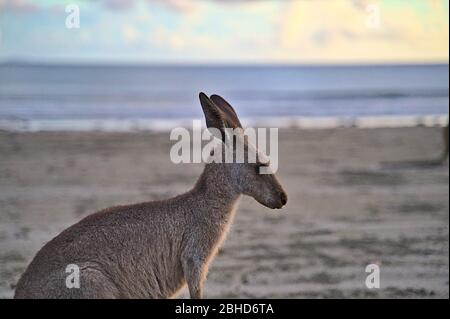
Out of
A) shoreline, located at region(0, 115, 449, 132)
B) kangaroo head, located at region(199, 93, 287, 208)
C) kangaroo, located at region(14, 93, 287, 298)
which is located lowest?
kangaroo, located at region(14, 93, 287, 298)

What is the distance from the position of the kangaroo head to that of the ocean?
16124mm

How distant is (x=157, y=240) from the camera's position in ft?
14.5

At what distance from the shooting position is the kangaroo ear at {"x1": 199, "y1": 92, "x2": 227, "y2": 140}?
160 inches

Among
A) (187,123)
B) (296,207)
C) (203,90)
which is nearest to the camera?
(296,207)

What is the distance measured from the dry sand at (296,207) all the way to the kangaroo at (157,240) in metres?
2.72

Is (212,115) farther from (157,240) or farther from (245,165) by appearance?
(157,240)

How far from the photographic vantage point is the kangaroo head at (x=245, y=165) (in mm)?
4312

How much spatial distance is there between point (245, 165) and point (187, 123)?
16830 millimetres

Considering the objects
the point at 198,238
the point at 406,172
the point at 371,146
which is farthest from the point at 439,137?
the point at 198,238

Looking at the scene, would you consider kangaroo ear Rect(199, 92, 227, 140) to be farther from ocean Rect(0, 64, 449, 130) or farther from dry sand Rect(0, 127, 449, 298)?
ocean Rect(0, 64, 449, 130)

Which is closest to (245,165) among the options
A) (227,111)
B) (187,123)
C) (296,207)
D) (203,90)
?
(227,111)

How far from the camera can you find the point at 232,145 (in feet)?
14.4

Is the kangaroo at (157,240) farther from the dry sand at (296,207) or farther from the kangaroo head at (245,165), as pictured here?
the dry sand at (296,207)

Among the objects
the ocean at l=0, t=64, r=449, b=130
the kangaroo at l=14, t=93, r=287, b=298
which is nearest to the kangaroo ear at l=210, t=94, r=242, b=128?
the kangaroo at l=14, t=93, r=287, b=298
